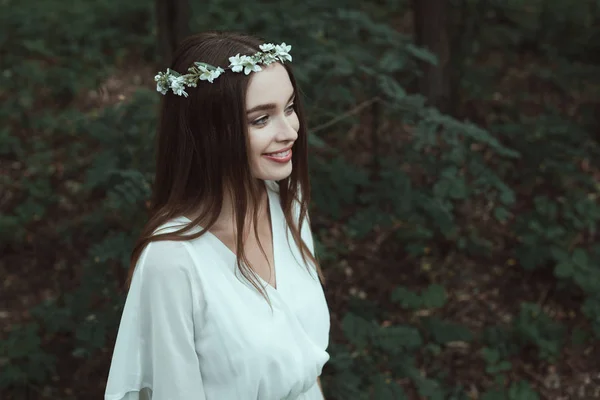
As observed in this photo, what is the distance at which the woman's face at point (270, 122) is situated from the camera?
1625 millimetres

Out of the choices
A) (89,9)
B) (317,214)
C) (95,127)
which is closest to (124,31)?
(89,9)

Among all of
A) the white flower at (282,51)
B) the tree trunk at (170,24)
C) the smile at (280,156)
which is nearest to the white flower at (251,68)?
the white flower at (282,51)

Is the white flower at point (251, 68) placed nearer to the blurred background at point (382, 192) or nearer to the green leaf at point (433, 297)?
the blurred background at point (382, 192)

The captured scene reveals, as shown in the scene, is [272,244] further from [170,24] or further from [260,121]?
[170,24]

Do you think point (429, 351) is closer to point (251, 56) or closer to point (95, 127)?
point (95, 127)

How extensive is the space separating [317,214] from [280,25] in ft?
4.41

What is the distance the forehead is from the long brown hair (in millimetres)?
23

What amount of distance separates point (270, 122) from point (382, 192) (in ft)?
6.13

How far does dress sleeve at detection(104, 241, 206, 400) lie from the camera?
156 centimetres

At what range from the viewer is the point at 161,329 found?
5.15 feet

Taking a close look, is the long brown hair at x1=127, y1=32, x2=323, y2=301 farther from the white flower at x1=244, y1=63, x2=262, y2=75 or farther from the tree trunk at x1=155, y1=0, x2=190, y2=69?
the tree trunk at x1=155, y1=0, x2=190, y2=69

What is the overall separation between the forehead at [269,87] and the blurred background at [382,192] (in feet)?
3.81

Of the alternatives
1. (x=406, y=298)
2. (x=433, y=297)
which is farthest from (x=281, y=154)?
(x=433, y=297)

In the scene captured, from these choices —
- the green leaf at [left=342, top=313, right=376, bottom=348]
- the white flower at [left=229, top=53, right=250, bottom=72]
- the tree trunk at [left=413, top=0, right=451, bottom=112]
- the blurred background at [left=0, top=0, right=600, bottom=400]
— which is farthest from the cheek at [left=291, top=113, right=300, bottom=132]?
the tree trunk at [left=413, top=0, right=451, bottom=112]
